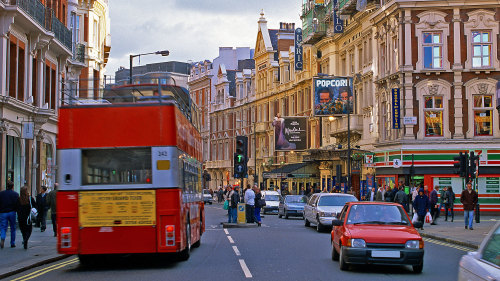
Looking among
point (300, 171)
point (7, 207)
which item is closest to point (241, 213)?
point (7, 207)

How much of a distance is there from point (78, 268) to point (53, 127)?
74.2 feet

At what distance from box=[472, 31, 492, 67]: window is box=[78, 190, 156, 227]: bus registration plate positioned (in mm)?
33845

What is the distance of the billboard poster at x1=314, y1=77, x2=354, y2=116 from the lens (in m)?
52.8

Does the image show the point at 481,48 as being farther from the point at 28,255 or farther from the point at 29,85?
the point at 28,255

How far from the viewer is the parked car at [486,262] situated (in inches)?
287

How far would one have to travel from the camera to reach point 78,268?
678 inches

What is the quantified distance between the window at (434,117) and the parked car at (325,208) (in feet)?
50.0

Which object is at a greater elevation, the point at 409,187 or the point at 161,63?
the point at 161,63

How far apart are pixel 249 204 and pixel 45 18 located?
12.1m

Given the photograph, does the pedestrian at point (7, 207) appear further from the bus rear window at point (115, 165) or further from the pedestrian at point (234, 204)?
the pedestrian at point (234, 204)

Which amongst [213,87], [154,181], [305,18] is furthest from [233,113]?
[154,181]

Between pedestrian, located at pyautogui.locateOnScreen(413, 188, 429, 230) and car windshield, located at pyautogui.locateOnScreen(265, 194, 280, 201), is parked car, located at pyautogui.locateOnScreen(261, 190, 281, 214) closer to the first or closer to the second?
car windshield, located at pyautogui.locateOnScreen(265, 194, 280, 201)

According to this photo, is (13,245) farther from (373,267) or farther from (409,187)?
(409,187)

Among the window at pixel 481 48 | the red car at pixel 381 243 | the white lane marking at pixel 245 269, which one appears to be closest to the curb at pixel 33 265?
the white lane marking at pixel 245 269
